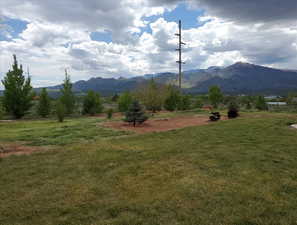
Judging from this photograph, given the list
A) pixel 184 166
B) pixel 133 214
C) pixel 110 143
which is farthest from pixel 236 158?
pixel 110 143

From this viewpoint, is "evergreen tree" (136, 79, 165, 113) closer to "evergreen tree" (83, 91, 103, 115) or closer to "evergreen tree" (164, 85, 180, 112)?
"evergreen tree" (164, 85, 180, 112)

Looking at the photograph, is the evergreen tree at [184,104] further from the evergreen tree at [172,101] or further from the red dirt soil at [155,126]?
the red dirt soil at [155,126]

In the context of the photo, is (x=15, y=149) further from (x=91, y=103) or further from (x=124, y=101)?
(x=124, y=101)

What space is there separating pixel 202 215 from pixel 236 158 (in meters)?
3.72

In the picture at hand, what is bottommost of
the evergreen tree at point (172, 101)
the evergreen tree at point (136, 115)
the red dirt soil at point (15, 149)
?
the red dirt soil at point (15, 149)

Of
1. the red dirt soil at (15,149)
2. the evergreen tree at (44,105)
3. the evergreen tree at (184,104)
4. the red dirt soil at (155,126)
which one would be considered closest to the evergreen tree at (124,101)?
the evergreen tree at (184,104)

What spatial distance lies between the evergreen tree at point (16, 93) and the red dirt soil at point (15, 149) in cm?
2108

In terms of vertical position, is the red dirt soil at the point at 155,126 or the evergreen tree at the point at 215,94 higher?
the evergreen tree at the point at 215,94

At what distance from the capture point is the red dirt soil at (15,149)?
28.0ft

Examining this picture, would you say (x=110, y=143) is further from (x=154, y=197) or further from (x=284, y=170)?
(x=284, y=170)

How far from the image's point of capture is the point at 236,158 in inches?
267

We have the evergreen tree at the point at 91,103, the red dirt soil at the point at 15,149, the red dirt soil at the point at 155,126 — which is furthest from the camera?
the evergreen tree at the point at 91,103

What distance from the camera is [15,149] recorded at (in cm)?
927

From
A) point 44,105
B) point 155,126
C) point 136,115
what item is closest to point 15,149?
point 136,115
